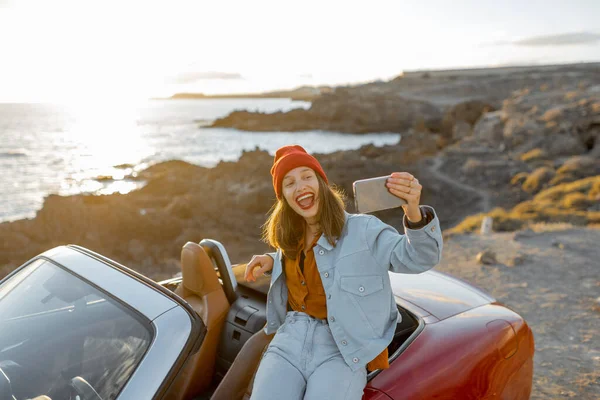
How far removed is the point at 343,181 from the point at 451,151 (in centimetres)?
1106

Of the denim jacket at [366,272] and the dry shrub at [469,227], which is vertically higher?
the denim jacket at [366,272]

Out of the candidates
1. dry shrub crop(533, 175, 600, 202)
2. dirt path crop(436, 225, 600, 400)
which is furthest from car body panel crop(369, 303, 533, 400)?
dry shrub crop(533, 175, 600, 202)

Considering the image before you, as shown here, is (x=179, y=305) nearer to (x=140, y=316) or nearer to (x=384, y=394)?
(x=140, y=316)

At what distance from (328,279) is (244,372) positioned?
0.64 m

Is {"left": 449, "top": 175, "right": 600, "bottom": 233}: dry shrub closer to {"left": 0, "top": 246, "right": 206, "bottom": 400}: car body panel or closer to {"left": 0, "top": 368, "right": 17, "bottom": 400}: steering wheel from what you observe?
{"left": 0, "top": 246, "right": 206, "bottom": 400}: car body panel

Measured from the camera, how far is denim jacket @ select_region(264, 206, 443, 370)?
6.97ft

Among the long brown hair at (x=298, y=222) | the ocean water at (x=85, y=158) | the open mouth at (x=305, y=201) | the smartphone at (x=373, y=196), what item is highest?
the smartphone at (x=373, y=196)

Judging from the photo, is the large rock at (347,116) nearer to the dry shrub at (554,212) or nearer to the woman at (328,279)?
the dry shrub at (554,212)

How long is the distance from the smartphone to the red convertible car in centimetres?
77

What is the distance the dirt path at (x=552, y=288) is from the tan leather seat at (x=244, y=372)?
2874mm

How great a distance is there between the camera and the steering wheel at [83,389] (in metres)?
1.81

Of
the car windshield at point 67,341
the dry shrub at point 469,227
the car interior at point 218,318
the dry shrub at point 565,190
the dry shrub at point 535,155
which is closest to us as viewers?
the car windshield at point 67,341

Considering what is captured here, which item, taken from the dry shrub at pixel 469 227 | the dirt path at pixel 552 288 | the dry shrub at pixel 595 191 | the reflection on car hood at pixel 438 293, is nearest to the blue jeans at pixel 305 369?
the reflection on car hood at pixel 438 293

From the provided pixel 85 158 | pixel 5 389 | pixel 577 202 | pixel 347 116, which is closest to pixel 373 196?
pixel 5 389
